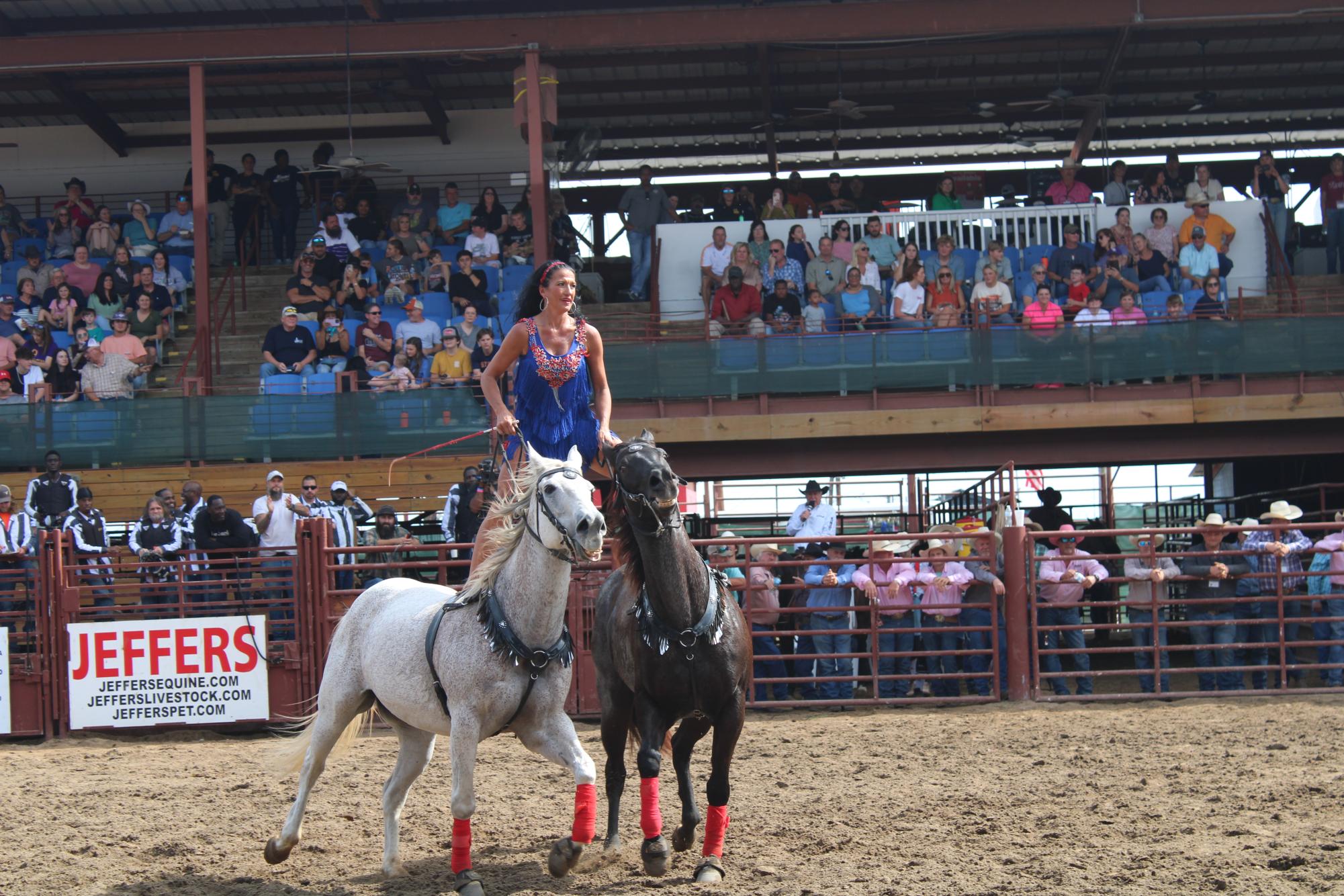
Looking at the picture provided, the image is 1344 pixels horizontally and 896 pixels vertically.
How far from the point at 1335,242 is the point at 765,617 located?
1220cm

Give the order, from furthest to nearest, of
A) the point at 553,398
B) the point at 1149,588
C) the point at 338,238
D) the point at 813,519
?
1. the point at 338,238
2. the point at 813,519
3. the point at 1149,588
4. the point at 553,398

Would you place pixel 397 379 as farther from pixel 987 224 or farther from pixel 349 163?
pixel 987 224

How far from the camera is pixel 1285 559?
38.9 feet

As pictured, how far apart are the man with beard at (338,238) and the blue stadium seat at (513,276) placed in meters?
2.32

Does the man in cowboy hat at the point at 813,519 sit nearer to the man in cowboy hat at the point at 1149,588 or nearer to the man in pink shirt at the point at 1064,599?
the man in pink shirt at the point at 1064,599

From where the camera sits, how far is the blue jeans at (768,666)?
38.8 ft

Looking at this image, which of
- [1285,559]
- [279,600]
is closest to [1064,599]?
[1285,559]

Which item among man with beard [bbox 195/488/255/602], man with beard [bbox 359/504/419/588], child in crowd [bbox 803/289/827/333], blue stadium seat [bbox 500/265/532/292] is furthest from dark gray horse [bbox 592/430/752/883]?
blue stadium seat [bbox 500/265/532/292]

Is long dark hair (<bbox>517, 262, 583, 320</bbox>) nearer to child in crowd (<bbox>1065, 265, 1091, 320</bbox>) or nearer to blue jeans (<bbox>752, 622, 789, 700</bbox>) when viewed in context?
blue jeans (<bbox>752, 622, 789, 700</bbox>)

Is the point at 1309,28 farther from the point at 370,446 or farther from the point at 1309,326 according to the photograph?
the point at 370,446

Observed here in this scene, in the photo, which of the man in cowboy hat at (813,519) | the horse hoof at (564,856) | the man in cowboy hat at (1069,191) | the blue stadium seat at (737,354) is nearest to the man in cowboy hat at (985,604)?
the man in cowboy hat at (813,519)

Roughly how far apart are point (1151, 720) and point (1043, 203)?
11272 millimetres

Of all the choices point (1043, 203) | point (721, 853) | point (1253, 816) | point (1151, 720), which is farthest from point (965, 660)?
point (1043, 203)

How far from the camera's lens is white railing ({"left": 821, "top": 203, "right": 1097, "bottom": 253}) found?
1898 cm
